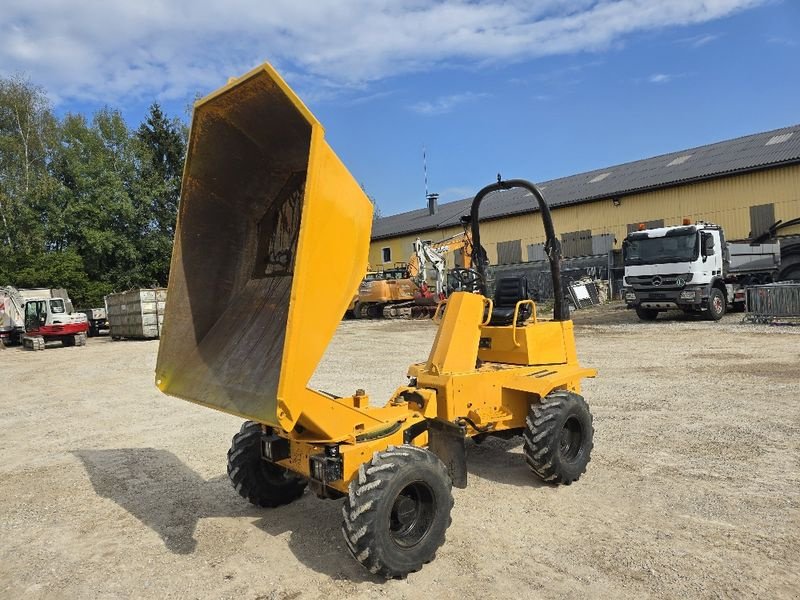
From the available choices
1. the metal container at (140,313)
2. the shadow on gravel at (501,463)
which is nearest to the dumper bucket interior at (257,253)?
the shadow on gravel at (501,463)

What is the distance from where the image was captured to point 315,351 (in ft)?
10.9

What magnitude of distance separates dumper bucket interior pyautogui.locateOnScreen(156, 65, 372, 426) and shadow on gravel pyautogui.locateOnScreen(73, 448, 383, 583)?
1195 mm

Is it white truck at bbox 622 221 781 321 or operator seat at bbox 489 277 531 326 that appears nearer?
operator seat at bbox 489 277 531 326

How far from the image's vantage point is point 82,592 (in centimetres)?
372

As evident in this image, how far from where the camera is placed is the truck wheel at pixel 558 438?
4910mm

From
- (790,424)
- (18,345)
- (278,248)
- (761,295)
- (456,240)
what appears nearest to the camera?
(278,248)

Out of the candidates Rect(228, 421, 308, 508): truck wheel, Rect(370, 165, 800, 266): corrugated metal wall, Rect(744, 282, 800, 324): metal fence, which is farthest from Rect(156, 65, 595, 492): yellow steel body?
Rect(370, 165, 800, 266): corrugated metal wall

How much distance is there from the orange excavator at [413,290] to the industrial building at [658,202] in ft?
19.5

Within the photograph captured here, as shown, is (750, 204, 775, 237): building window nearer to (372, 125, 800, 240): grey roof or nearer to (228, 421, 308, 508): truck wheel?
(372, 125, 800, 240): grey roof

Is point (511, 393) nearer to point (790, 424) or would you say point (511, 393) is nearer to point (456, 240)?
point (790, 424)

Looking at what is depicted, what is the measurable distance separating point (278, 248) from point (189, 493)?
2.48m

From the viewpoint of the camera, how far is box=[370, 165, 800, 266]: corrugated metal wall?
2431 cm

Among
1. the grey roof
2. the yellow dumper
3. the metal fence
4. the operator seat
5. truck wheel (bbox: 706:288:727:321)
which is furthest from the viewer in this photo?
the grey roof

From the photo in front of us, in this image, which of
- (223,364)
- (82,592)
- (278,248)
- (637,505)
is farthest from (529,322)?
(82,592)
